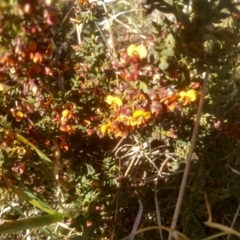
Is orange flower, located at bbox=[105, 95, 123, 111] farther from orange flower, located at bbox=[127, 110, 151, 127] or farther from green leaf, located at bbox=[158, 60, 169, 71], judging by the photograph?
green leaf, located at bbox=[158, 60, 169, 71]

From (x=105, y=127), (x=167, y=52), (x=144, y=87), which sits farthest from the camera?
(x=105, y=127)

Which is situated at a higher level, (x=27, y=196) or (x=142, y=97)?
(x=142, y=97)

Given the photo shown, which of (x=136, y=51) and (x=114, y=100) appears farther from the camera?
(x=114, y=100)

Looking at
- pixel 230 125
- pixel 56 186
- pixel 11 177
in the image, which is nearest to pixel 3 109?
pixel 11 177

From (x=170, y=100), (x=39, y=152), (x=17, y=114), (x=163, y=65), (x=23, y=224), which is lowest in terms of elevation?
(x=23, y=224)

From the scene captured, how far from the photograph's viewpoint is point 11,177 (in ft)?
5.94

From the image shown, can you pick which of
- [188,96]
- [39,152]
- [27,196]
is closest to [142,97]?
[188,96]

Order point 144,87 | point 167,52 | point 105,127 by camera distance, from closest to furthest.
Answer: point 167,52
point 144,87
point 105,127

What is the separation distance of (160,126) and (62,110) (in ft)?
1.22

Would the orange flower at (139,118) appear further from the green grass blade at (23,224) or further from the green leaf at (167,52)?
the green grass blade at (23,224)

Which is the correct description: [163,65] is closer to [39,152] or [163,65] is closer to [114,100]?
[114,100]

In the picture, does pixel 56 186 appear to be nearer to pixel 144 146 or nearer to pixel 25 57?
pixel 144 146

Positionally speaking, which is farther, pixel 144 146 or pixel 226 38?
pixel 144 146

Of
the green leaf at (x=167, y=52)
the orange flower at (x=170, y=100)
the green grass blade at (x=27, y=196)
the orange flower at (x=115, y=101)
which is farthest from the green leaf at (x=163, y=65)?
the green grass blade at (x=27, y=196)
